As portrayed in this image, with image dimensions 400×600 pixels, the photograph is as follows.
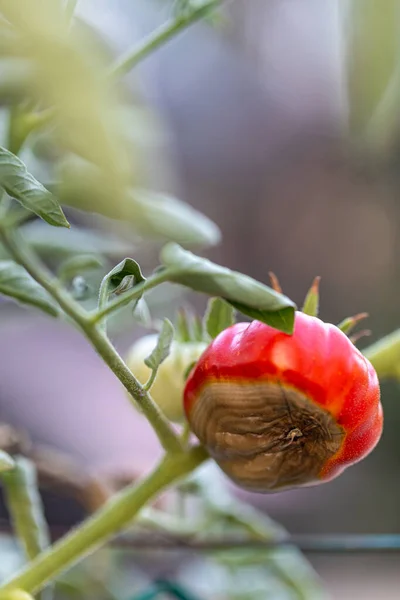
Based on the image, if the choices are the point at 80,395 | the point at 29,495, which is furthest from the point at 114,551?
the point at 80,395

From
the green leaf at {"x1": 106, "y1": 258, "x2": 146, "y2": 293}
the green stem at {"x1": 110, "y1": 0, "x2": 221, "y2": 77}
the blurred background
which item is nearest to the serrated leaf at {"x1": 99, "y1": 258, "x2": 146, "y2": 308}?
the green leaf at {"x1": 106, "y1": 258, "x2": 146, "y2": 293}

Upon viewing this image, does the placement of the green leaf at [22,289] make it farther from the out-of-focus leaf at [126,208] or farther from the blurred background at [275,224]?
the blurred background at [275,224]

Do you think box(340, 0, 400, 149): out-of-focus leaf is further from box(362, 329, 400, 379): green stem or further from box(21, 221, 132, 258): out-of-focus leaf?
box(21, 221, 132, 258): out-of-focus leaf

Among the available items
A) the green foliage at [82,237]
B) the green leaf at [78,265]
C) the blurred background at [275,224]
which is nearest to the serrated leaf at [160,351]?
the green foliage at [82,237]

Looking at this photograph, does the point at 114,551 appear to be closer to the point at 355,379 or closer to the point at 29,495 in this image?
the point at 29,495

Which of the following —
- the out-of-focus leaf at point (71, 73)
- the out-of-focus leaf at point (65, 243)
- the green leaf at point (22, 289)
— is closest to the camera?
the out-of-focus leaf at point (71, 73)
